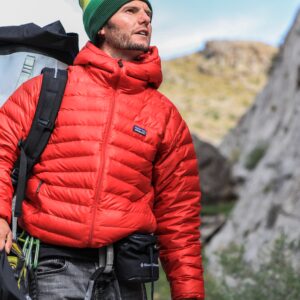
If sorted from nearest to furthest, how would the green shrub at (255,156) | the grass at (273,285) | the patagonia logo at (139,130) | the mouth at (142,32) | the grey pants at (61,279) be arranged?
the grey pants at (61,279), the patagonia logo at (139,130), the mouth at (142,32), the grass at (273,285), the green shrub at (255,156)

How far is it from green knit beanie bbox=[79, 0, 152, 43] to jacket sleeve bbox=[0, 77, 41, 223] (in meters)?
→ 0.42

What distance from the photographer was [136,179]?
2.90 metres

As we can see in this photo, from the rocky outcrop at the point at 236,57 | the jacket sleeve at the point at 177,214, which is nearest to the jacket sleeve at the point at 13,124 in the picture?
the jacket sleeve at the point at 177,214

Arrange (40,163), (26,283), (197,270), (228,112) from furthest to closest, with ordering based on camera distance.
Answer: (228,112)
(197,270)
(40,163)
(26,283)

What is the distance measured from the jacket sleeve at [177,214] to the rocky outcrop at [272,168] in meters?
4.13

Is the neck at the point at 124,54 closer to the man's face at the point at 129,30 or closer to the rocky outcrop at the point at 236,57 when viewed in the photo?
the man's face at the point at 129,30

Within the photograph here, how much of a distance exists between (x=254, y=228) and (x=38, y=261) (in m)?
9.56

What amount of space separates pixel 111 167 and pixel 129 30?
0.65m

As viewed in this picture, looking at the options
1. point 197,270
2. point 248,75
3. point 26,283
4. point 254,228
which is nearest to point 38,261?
point 26,283

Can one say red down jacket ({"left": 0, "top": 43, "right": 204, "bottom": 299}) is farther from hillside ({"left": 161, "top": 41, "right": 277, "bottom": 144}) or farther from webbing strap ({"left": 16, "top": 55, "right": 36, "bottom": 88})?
hillside ({"left": 161, "top": 41, "right": 277, "bottom": 144})

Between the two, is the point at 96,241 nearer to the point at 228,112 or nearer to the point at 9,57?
the point at 9,57

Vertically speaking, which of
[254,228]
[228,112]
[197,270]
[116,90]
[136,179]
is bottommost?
[228,112]

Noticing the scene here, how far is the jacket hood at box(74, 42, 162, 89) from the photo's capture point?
9.68 feet

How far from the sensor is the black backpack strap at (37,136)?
2.77 m
